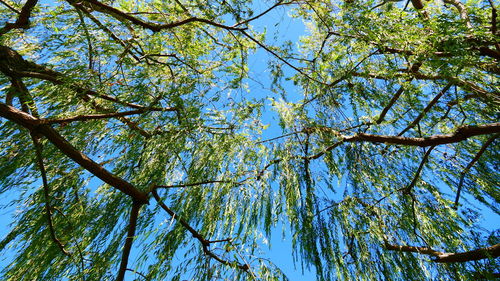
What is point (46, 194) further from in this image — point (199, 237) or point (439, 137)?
point (439, 137)

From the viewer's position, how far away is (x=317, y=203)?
5.68ft

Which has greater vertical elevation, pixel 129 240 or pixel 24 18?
pixel 24 18

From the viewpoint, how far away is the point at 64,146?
147 cm

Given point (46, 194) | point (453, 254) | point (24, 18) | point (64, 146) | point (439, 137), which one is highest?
point (24, 18)

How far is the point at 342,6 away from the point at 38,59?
1720 millimetres

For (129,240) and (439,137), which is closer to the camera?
(129,240)

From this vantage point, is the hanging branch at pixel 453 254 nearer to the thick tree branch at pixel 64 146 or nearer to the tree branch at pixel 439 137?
the tree branch at pixel 439 137

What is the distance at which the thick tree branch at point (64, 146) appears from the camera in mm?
1443

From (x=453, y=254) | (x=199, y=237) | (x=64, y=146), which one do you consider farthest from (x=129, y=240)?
(x=453, y=254)

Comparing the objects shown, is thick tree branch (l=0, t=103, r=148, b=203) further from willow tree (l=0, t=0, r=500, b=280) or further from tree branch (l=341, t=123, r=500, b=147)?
tree branch (l=341, t=123, r=500, b=147)

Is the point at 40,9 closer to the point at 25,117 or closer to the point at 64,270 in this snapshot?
the point at 25,117

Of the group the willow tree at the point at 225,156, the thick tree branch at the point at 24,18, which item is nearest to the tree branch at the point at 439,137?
the willow tree at the point at 225,156

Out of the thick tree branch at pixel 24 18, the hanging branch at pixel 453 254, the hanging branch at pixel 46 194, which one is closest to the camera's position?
the hanging branch at pixel 453 254

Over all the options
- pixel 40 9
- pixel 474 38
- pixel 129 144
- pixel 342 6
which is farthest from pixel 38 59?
pixel 474 38
